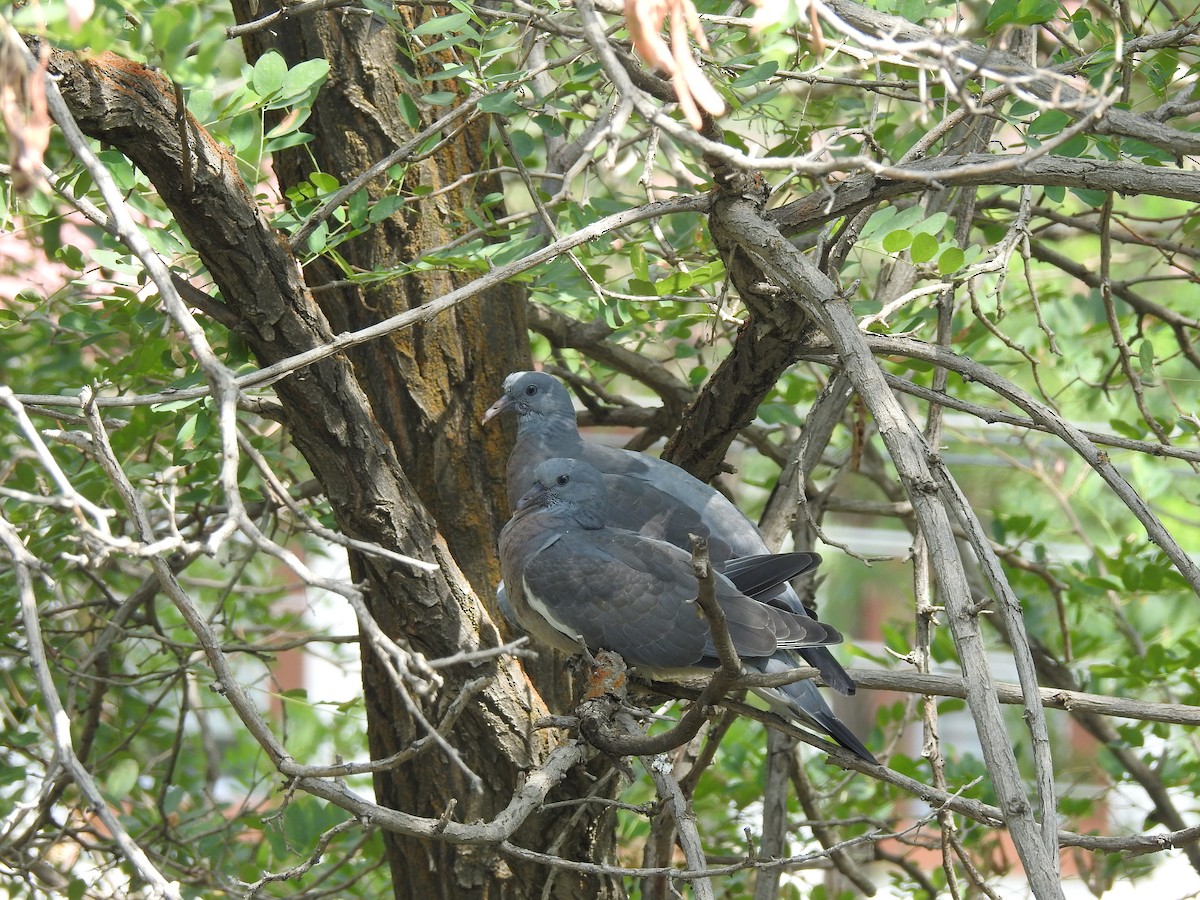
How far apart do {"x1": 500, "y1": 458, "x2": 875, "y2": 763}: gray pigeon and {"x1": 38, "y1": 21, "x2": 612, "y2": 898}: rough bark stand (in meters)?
0.14

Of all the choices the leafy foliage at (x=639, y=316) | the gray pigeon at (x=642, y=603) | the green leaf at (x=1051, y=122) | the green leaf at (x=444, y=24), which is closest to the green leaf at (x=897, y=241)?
the leafy foliage at (x=639, y=316)

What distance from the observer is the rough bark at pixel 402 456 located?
1.90 m

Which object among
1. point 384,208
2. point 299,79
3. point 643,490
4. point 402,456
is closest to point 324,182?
point 384,208

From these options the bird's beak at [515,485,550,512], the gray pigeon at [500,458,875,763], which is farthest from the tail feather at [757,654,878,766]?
the bird's beak at [515,485,550,512]

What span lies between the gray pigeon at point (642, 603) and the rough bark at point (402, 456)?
0.45 ft

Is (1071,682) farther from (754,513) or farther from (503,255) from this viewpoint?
(503,255)

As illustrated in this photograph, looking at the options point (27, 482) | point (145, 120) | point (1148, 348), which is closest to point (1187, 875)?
point (1148, 348)

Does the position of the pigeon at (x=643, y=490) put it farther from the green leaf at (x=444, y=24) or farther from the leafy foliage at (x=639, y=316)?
the green leaf at (x=444, y=24)

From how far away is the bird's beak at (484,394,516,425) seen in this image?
105 inches

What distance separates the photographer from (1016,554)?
10.4 ft

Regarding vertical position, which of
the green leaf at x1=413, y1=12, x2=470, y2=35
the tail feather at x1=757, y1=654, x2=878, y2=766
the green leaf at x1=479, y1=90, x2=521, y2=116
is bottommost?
the tail feather at x1=757, y1=654, x2=878, y2=766

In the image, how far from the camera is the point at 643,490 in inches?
106

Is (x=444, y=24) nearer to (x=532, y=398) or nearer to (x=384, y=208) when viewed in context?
(x=384, y=208)

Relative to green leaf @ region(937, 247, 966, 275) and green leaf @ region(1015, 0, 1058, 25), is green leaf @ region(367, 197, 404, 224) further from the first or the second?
green leaf @ region(1015, 0, 1058, 25)
